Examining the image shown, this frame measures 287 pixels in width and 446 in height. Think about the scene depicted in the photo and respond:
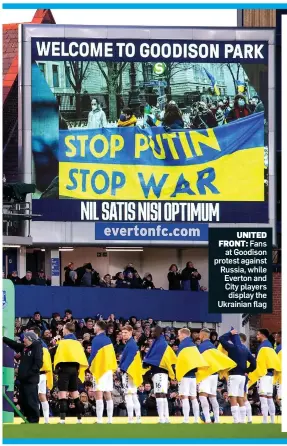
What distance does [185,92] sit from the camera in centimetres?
3831

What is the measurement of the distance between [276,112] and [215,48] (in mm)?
2240

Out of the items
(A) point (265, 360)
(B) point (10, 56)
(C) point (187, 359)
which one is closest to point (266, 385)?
(A) point (265, 360)

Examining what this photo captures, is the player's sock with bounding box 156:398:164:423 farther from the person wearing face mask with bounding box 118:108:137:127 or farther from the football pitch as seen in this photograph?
the person wearing face mask with bounding box 118:108:137:127

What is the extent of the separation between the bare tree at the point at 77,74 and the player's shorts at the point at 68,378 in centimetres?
1178

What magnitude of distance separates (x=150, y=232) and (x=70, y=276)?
7.51ft

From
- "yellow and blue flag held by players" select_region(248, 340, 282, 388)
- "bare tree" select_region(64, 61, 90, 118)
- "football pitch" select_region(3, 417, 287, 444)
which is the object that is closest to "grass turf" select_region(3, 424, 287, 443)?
"football pitch" select_region(3, 417, 287, 444)

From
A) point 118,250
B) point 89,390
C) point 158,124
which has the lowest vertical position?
point 89,390

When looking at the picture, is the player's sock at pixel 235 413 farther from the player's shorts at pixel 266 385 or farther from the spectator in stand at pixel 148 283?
the spectator in stand at pixel 148 283

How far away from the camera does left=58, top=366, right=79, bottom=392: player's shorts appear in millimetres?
26812

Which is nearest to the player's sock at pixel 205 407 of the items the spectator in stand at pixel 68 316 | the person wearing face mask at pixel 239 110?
the spectator in stand at pixel 68 316

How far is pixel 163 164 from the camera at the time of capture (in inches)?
1501
